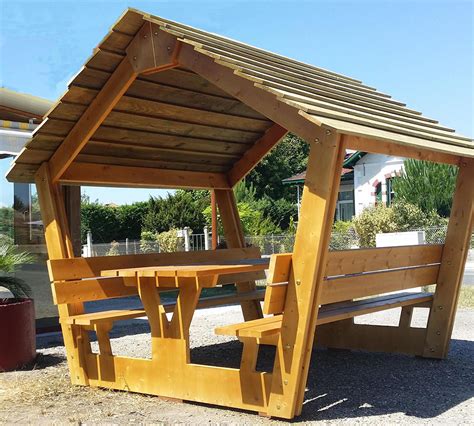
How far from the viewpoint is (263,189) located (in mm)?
47875

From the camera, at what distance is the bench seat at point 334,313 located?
5.29 m

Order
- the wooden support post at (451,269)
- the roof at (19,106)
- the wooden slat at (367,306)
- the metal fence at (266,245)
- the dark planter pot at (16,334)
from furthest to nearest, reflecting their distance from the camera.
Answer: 1. the metal fence at (266,245)
2. the roof at (19,106)
3. the dark planter pot at (16,334)
4. the wooden support post at (451,269)
5. the wooden slat at (367,306)

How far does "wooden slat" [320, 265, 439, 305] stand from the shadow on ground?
853mm

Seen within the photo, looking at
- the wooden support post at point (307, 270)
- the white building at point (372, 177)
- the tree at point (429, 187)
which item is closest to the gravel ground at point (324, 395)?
the wooden support post at point (307, 270)

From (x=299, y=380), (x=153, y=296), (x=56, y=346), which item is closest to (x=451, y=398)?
(x=299, y=380)

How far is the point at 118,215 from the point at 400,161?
15177 millimetres

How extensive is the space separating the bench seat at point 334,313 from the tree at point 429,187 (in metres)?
24.6

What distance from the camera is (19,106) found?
10.1m

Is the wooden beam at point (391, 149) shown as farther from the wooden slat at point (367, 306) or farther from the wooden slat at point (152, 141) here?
the wooden slat at point (152, 141)

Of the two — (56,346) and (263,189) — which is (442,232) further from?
(263,189)

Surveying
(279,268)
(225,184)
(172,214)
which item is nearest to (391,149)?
(279,268)

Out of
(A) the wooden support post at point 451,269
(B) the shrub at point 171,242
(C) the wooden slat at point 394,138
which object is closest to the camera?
(C) the wooden slat at point 394,138

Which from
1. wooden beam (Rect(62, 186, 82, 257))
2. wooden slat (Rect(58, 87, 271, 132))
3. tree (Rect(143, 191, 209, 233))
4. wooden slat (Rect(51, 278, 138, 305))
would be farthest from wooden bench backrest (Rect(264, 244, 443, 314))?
tree (Rect(143, 191, 209, 233))

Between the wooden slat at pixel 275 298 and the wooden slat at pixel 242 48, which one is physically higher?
the wooden slat at pixel 242 48
